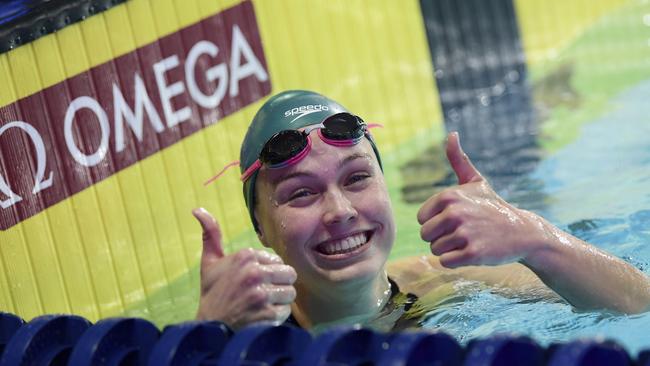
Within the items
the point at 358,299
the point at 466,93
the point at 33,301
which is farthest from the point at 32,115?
the point at 466,93

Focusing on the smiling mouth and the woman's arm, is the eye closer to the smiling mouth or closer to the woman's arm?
the smiling mouth

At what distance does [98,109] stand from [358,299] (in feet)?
5.22

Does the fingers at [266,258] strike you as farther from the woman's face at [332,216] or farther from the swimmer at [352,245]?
the woman's face at [332,216]

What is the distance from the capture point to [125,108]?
14.2 feet

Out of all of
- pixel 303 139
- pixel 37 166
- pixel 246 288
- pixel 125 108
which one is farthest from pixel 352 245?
pixel 125 108

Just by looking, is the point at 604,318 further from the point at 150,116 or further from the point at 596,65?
the point at 596,65

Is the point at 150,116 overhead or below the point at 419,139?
overhead

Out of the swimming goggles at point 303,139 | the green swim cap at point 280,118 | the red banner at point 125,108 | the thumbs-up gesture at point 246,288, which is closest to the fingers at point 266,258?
the thumbs-up gesture at point 246,288

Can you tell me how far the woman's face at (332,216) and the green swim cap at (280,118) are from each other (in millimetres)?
118

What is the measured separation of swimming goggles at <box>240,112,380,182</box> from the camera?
304cm

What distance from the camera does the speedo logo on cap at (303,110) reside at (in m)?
3.21

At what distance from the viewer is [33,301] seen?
154 inches

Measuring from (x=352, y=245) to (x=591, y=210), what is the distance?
192 centimetres

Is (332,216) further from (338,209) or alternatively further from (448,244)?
(448,244)
